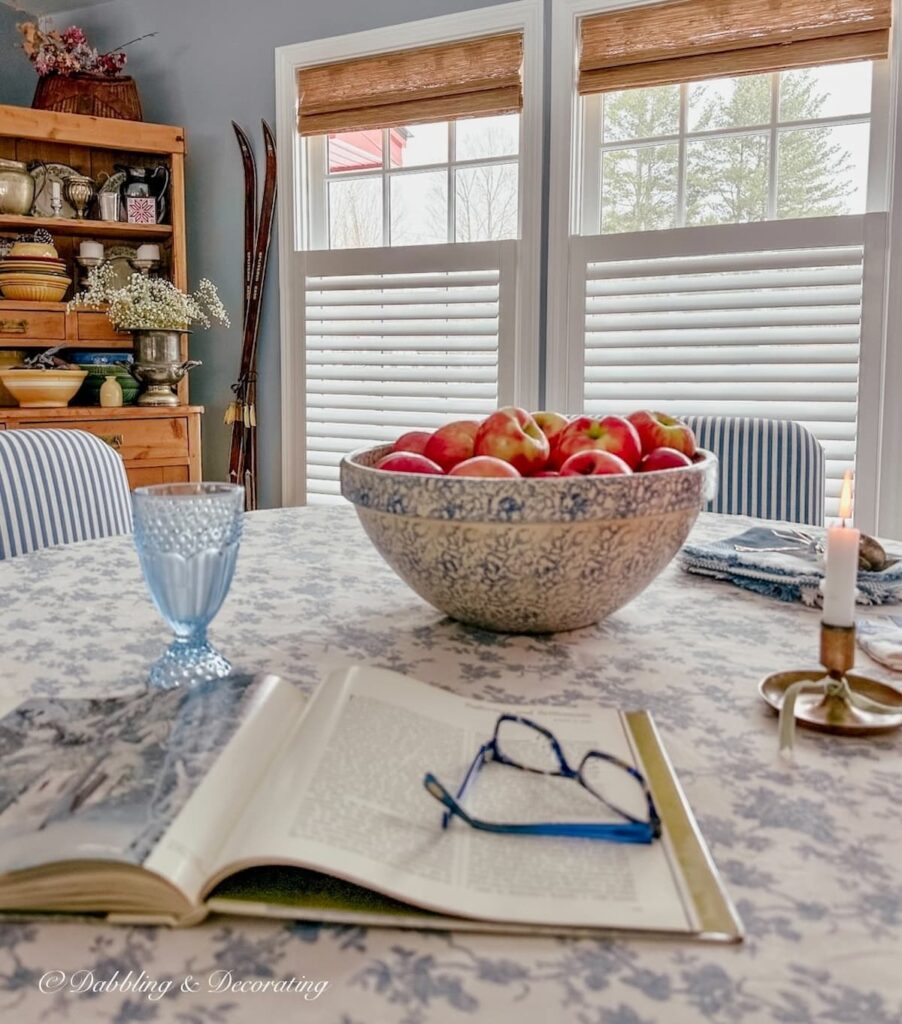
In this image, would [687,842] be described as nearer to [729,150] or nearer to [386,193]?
[729,150]

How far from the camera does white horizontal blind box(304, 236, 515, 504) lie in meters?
2.84

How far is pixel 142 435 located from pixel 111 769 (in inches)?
107

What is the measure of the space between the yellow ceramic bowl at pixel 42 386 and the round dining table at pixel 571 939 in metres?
2.11

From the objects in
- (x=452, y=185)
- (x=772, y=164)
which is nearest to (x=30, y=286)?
(x=452, y=185)

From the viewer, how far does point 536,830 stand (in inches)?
18.4

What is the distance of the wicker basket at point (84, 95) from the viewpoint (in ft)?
9.96

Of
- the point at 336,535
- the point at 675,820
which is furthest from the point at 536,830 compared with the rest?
the point at 336,535

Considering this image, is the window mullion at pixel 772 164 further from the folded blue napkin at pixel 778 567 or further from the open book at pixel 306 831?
the open book at pixel 306 831

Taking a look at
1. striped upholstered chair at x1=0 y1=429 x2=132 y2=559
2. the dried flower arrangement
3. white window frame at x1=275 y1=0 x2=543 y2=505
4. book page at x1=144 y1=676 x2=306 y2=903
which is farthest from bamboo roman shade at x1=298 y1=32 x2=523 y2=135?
book page at x1=144 y1=676 x2=306 y2=903

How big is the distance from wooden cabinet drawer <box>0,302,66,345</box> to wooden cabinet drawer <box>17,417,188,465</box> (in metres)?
0.34

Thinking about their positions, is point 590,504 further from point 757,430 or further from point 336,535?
point 757,430

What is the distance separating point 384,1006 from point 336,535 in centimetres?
105

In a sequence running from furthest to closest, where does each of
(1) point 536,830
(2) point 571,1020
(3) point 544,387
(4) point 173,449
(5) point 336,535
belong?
1. (4) point 173,449
2. (3) point 544,387
3. (5) point 336,535
4. (1) point 536,830
5. (2) point 571,1020

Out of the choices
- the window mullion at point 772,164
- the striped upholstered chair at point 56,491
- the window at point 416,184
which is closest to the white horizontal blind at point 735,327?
the window mullion at point 772,164
